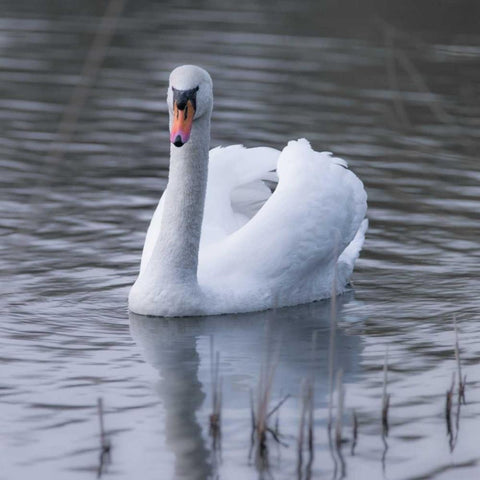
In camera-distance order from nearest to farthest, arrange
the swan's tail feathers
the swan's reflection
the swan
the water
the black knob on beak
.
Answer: the water
the swan's reflection
the black knob on beak
the swan
the swan's tail feathers

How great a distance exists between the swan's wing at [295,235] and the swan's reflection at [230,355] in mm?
233

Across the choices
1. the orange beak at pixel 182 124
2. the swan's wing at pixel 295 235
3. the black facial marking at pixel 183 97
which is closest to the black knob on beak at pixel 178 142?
the orange beak at pixel 182 124

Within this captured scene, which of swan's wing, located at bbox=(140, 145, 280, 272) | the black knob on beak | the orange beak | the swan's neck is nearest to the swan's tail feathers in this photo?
swan's wing, located at bbox=(140, 145, 280, 272)

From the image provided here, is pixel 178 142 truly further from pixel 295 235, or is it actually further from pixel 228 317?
pixel 228 317

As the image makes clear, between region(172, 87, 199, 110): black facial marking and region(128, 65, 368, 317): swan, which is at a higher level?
region(172, 87, 199, 110): black facial marking

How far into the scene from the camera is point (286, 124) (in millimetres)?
16078

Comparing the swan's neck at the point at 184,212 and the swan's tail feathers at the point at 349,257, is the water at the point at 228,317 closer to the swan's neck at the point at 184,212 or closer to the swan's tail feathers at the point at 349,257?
the swan's tail feathers at the point at 349,257

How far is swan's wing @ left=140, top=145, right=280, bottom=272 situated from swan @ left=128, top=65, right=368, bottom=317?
10 centimetres

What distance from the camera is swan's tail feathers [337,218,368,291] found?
10.4m

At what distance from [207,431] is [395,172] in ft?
23.1

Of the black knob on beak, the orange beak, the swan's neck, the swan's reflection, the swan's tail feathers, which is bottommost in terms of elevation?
the swan's reflection

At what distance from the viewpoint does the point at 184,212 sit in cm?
959

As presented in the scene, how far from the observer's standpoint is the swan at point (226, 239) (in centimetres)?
941

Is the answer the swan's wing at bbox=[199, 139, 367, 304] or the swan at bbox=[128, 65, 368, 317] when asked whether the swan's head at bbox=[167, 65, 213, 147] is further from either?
the swan's wing at bbox=[199, 139, 367, 304]
